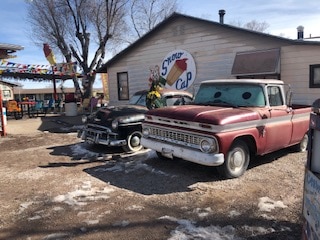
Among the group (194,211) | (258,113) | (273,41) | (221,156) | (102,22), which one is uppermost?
(102,22)

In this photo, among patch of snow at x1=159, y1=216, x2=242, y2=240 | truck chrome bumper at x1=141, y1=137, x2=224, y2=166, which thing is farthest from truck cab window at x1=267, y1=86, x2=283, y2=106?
patch of snow at x1=159, y1=216, x2=242, y2=240

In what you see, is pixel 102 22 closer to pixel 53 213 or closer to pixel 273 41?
pixel 273 41

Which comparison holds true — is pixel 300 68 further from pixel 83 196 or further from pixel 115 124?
pixel 83 196

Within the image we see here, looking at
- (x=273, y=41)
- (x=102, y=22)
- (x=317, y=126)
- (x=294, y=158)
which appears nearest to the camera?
(x=317, y=126)

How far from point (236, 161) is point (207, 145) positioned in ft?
2.52

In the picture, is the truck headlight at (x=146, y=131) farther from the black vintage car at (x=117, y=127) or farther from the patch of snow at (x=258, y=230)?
the patch of snow at (x=258, y=230)

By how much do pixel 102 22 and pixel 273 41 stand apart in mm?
17349

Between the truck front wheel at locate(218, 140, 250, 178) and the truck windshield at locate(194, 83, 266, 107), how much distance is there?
3.09ft

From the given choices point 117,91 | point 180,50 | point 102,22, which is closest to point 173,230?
point 180,50

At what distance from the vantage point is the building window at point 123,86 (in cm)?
1495

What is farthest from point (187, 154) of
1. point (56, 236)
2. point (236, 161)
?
point (56, 236)

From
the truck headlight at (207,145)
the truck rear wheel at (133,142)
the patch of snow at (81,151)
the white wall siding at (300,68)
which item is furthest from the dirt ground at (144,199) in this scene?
the white wall siding at (300,68)

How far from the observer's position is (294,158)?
7027 mm

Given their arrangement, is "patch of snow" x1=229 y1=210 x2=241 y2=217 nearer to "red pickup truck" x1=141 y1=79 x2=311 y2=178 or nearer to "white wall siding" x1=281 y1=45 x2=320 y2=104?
"red pickup truck" x1=141 y1=79 x2=311 y2=178
